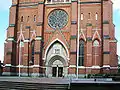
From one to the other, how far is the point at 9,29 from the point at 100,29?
20.2 metres

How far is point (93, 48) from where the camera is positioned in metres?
54.8

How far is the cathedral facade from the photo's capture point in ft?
177

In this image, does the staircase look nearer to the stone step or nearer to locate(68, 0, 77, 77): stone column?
the stone step

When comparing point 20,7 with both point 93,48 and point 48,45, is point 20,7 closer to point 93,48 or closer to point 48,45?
A: point 48,45

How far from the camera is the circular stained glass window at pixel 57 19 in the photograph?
5803 centimetres

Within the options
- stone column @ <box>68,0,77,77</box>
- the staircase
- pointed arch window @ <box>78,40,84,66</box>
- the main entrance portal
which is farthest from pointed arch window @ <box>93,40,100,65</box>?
the staircase

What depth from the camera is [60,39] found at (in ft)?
186

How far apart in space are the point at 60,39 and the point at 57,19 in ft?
16.0

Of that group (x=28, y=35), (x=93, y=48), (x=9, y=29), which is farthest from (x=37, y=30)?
(x=93, y=48)

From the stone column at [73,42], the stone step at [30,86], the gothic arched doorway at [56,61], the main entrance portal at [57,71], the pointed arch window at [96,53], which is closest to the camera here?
the stone step at [30,86]

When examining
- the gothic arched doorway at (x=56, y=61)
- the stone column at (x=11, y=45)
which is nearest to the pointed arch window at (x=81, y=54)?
Result: the gothic arched doorway at (x=56, y=61)

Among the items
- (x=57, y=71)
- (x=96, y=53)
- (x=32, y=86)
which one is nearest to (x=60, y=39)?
(x=57, y=71)

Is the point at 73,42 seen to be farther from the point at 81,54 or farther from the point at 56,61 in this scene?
the point at 56,61

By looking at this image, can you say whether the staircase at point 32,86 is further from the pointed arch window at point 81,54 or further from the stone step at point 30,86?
the pointed arch window at point 81,54
